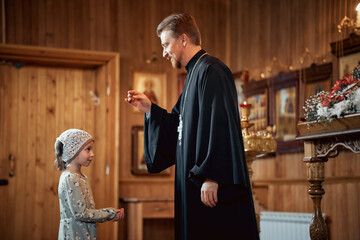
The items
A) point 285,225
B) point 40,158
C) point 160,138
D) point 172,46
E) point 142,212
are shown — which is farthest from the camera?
point 40,158

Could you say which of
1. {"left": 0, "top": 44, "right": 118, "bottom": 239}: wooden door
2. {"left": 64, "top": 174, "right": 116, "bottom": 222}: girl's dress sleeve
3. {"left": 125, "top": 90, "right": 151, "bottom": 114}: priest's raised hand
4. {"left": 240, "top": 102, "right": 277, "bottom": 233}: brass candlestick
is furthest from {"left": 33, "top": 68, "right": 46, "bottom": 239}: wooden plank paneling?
{"left": 125, "top": 90, "right": 151, "bottom": 114}: priest's raised hand

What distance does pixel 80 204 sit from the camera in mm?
3312

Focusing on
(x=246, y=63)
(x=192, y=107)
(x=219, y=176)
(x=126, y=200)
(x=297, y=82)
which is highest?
(x=246, y=63)

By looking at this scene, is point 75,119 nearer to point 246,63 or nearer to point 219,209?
point 246,63

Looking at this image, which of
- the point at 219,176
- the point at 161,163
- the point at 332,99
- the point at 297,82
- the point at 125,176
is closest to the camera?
the point at 219,176

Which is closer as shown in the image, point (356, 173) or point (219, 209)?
point (219, 209)

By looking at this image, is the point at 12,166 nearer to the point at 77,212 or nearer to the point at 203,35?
the point at 203,35

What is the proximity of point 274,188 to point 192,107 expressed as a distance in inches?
151

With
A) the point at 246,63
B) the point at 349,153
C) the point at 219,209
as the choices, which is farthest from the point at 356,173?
the point at 219,209

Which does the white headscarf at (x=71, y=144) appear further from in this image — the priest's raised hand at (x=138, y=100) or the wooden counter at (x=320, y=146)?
the wooden counter at (x=320, y=146)

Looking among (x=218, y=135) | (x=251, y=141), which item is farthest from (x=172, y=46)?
(x=251, y=141)

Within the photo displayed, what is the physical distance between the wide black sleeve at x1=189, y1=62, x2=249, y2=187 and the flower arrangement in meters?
1.22

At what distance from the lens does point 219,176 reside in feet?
8.46

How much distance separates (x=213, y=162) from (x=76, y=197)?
116 cm
